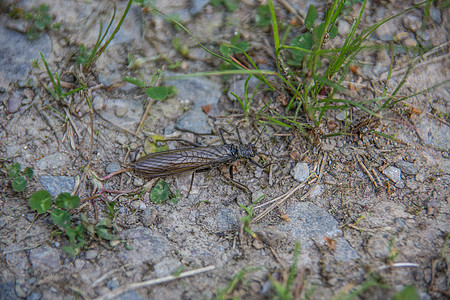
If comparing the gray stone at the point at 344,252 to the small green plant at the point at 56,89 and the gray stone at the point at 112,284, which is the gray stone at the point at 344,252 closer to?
the gray stone at the point at 112,284

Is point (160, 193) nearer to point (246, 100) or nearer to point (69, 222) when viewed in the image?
point (69, 222)

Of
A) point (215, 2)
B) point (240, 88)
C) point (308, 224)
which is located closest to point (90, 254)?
point (308, 224)

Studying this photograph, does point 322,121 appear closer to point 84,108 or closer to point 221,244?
point 221,244

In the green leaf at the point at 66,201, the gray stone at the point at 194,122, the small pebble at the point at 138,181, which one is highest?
the gray stone at the point at 194,122

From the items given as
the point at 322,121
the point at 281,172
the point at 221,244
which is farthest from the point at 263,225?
the point at 322,121

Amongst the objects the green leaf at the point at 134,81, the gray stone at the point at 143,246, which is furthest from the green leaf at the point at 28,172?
the green leaf at the point at 134,81

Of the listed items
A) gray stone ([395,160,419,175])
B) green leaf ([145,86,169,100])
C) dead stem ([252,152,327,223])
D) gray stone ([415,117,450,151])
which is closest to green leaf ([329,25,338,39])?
gray stone ([415,117,450,151])
